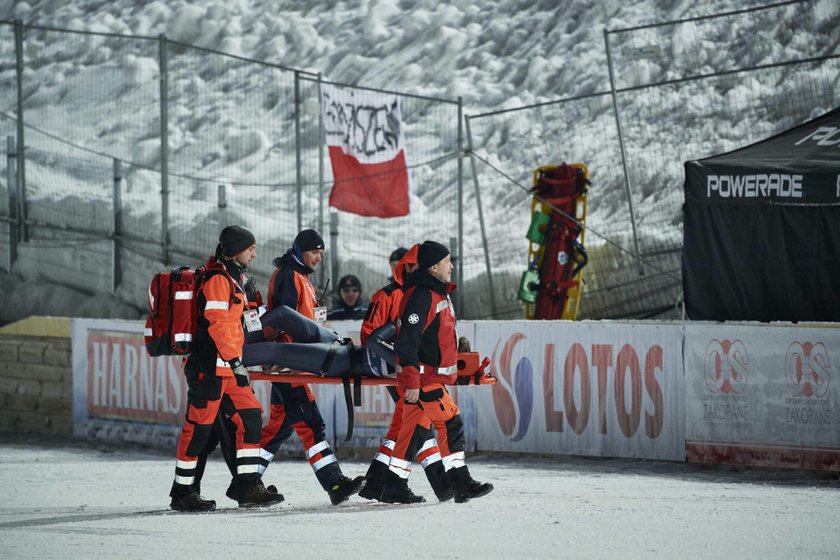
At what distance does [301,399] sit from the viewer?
9.67m

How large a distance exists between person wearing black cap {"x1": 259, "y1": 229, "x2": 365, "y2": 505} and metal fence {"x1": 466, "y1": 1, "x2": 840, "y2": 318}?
655 cm

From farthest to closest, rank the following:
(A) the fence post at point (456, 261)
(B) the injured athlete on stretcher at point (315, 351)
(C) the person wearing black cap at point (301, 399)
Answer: (A) the fence post at point (456, 261)
(C) the person wearing black cap at point (301, 399)
(B) the injured athlete on stretcher at point (315, 351)

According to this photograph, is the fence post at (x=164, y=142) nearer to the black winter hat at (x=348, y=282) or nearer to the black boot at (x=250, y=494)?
the black winter hat at (x=348, y=282)

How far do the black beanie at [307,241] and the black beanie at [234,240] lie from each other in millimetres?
399

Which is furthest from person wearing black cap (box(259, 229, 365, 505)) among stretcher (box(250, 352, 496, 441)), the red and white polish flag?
the red and white polish flag

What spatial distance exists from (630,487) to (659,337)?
207 cm

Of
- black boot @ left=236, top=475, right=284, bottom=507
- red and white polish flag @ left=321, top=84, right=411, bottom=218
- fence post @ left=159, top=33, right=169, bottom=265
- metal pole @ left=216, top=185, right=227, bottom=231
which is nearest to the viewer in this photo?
black boot @ left=236, top=475, right=284, bottom=507

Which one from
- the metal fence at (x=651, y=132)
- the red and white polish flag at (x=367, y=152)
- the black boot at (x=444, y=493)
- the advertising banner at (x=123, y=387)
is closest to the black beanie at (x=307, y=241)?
the black boot at (x=444, y=493)

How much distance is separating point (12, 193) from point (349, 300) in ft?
23.8

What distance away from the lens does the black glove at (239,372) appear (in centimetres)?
898

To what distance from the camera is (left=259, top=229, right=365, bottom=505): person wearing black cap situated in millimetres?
9445

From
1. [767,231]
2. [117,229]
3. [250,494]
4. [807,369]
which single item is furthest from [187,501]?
[117,229]

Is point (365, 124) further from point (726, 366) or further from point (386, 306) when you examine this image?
point (386, 306)

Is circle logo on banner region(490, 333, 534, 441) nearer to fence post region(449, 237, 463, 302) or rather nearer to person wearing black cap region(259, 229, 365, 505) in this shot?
fence post region(449, 237, 463, 302)
